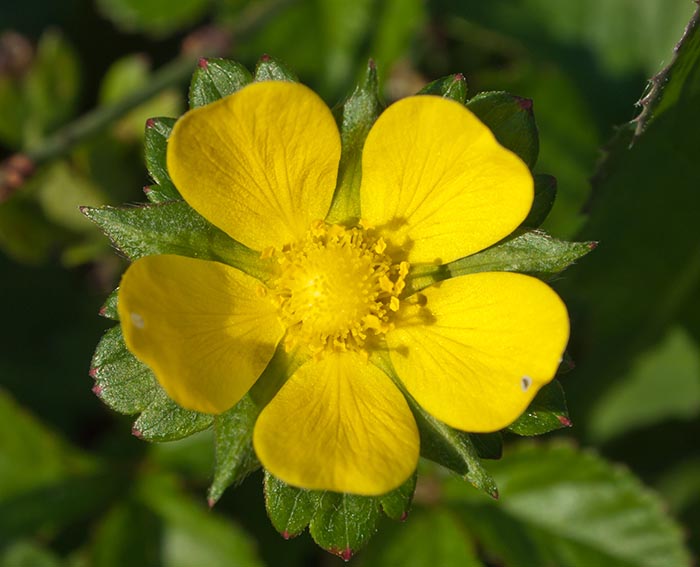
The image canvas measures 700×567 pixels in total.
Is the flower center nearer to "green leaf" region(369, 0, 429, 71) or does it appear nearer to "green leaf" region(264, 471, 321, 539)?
"green leaf" region(264, 471, 321, 539)

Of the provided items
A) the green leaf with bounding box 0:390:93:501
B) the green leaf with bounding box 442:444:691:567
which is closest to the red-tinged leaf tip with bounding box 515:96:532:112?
the green leaf with bounding box 442:444:691:567

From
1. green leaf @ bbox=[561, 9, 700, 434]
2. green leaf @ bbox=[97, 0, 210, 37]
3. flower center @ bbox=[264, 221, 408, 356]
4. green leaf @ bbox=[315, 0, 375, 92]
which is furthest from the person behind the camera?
green leaf @ bbox=[97, 0, 210, 37]

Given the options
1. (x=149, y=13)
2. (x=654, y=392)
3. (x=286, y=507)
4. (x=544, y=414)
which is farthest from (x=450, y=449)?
(x=149, y=13)

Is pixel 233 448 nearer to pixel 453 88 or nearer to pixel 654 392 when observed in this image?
pixel 453 88

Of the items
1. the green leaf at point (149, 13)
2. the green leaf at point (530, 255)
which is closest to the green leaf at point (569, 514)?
the green leaf at point (530, 255)

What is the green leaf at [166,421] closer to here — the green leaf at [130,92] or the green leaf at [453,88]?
the green leaf at [453,88]

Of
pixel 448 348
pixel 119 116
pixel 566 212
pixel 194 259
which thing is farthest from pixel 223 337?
pixel 566 212

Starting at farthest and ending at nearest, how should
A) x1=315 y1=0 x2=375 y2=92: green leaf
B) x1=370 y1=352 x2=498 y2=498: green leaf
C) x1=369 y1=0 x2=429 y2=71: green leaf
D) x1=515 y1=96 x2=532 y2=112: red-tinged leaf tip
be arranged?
x1=315 y1=0 x2=375 y2=92: green leaf → x1=369 y1=0 x2=429 y2=71: green leaf → x1=515 y1=96 x2=532 y2=112: red-tinged leaf tip → x1=370 y1=352 x2=498 y2=498: green leaf
